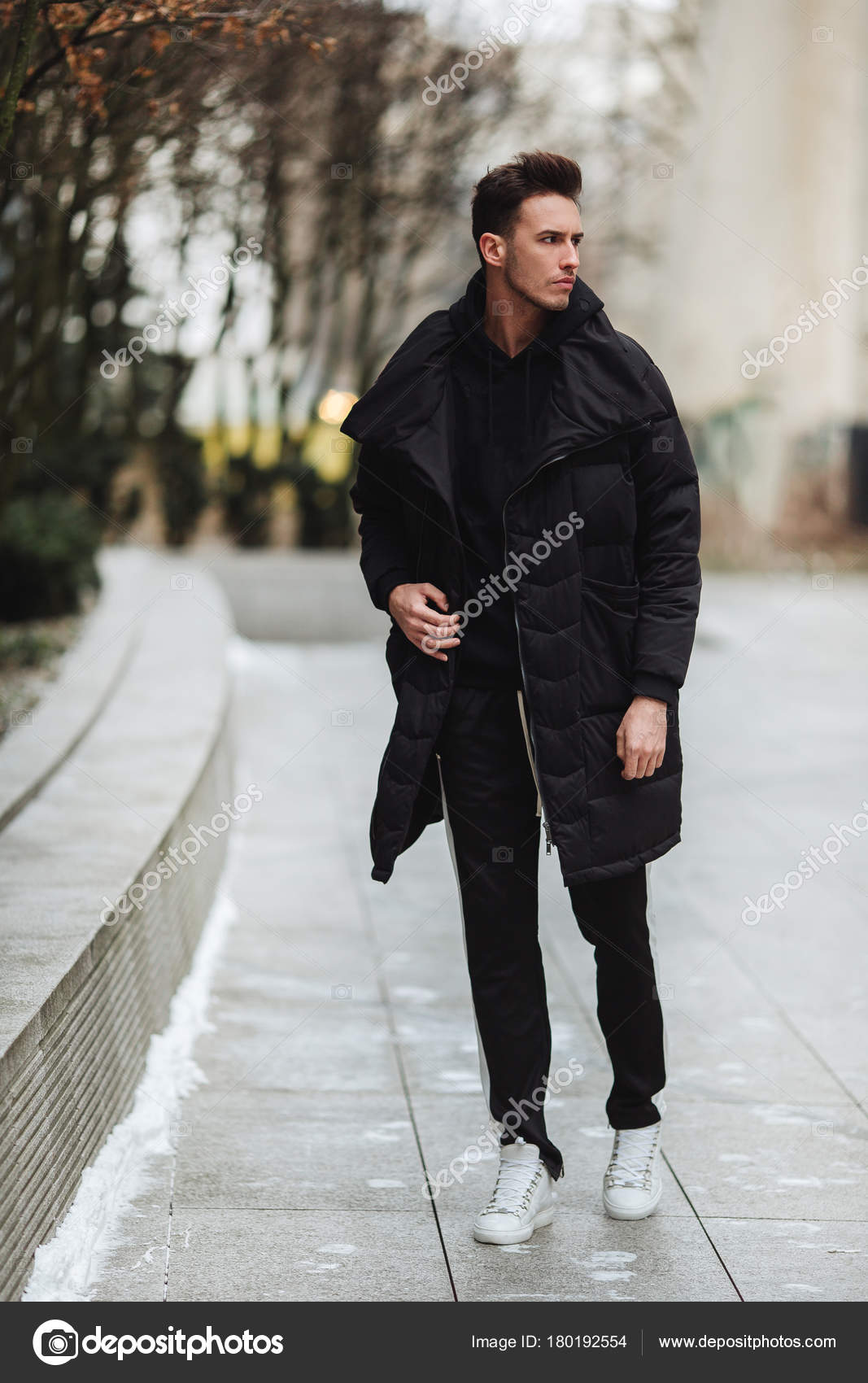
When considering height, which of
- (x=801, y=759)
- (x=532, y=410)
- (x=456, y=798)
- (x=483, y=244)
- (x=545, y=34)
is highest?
(x=545, y=34)

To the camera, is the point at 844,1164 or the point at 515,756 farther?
the point at 844,1164

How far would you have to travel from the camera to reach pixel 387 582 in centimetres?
330

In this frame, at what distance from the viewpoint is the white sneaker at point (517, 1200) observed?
3.27 metres

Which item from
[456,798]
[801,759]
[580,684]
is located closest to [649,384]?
[580,684]

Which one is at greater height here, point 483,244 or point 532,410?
point 483,244

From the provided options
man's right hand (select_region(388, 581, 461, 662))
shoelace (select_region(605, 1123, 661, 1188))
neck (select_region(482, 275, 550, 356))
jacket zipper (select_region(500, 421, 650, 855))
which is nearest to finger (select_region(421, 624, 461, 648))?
man's right hand (select_region(388, 581, 461, 662))

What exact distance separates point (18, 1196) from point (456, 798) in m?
1.07

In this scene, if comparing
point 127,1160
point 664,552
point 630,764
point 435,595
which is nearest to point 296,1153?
point 127,1160

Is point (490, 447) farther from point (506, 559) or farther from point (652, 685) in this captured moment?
point (652, 685)

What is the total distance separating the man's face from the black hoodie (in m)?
0.09

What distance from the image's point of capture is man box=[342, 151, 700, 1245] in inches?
123
